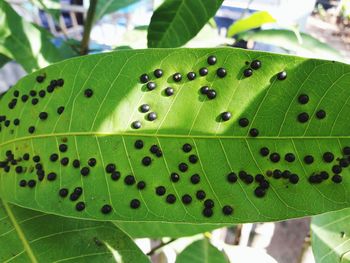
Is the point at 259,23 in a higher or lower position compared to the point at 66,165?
higher

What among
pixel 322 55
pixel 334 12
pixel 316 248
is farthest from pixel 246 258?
pixel 334 12

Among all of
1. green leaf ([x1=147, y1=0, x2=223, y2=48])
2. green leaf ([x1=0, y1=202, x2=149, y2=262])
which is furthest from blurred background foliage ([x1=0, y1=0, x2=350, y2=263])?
green leaf ([x1=0, y1=202, x2=149, y2=262])

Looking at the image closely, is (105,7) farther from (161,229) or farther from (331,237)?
(331,237)

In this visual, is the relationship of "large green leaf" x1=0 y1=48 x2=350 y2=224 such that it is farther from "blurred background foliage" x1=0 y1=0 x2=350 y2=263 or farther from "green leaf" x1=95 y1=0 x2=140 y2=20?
"green leaf" x1=95 y1=0 x2=140 y2=20

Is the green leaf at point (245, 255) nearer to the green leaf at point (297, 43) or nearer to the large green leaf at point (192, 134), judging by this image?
the large green leaf at point (192, 134)

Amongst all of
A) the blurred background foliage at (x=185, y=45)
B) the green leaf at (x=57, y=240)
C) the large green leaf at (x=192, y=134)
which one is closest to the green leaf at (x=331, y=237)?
the blurred background foliage at (x=185, y=45)

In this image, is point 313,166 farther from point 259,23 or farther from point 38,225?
point 259,23
